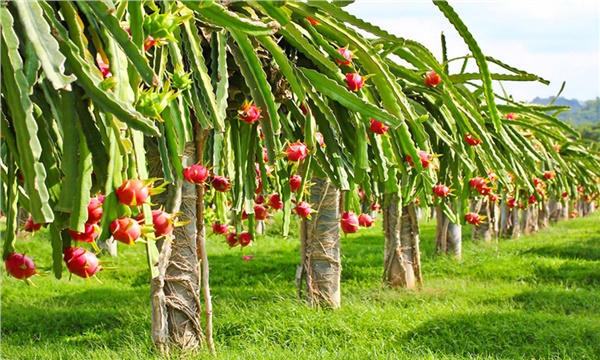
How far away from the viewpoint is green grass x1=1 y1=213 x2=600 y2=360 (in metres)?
4.28

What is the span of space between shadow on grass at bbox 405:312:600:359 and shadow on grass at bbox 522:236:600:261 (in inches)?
189

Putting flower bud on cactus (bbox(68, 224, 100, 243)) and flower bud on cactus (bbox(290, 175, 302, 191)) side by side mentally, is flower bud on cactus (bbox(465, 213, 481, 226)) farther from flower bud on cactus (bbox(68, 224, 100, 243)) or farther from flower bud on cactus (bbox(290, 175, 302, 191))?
flower bud on cactus (bbox(68, 224, 100, 243))

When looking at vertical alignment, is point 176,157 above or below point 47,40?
below

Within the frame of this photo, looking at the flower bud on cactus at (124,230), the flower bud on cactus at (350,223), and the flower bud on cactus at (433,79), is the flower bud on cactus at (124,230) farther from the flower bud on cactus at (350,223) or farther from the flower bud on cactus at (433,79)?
the flower bud on cactus at (433,79)

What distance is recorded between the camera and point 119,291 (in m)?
7.15

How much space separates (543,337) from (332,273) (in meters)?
1.67

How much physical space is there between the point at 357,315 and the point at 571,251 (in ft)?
20.8

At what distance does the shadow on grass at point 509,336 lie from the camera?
4.34 m

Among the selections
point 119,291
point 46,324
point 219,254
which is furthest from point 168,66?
point 219,254

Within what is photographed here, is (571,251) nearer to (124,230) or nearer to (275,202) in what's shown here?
(275,202)

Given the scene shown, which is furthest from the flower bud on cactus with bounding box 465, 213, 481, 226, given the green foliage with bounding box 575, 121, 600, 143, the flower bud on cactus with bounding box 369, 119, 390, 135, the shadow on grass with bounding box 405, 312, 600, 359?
the green foliage with bounding box 575, 121, 600, 143

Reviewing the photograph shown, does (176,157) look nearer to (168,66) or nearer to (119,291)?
(168,66)

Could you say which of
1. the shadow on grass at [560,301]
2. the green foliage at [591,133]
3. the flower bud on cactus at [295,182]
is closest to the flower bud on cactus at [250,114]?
the flower bud on cactus at [295,182]

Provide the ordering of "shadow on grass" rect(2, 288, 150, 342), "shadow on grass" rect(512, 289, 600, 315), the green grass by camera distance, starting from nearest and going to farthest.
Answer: the green grass, "shadow on grass" rect(2, 288, 150, 342), "shadow on grass" rect(512, 289, 600, 315)
